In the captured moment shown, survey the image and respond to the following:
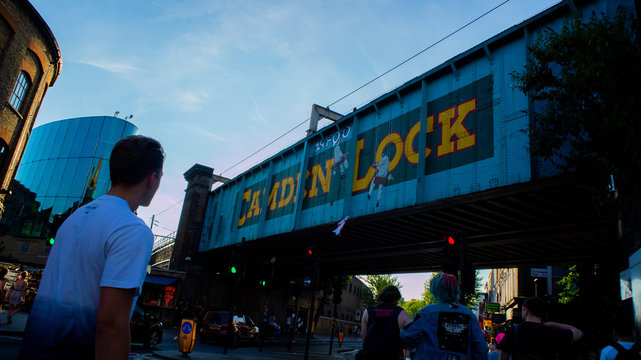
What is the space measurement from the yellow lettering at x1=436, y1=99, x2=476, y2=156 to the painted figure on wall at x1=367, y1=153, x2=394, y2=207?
A: 89.3 inches

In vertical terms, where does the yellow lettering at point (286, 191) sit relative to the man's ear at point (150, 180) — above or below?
above

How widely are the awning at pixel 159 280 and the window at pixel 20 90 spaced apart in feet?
45.7

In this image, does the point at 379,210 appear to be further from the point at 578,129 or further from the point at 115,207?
the point at 115,207

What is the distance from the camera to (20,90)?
19.2 metres

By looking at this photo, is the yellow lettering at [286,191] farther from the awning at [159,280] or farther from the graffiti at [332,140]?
the awning at [159,280]

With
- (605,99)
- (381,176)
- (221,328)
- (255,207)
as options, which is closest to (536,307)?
(605,99)

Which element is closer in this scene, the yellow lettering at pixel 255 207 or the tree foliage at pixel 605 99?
the tree foliage at pixel 605 99

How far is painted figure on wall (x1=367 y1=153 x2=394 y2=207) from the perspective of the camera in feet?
46.6

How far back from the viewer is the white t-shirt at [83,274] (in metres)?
1.54

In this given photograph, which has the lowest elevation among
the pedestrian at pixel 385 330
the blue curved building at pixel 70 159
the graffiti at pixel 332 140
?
the pedestrian at pixel 385 330

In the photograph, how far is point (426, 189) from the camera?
1259 cm

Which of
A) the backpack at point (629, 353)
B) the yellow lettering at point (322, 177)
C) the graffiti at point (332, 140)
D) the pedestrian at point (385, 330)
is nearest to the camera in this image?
the backpack at point (629, 353)

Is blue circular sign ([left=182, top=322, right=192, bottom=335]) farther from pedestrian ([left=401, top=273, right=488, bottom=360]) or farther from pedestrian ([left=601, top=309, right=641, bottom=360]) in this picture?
pedestrian ([left=601, top=309, right=641, bottom=360])

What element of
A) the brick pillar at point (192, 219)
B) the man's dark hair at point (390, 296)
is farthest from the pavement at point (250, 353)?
the man's dark hair at point (390, 296)
